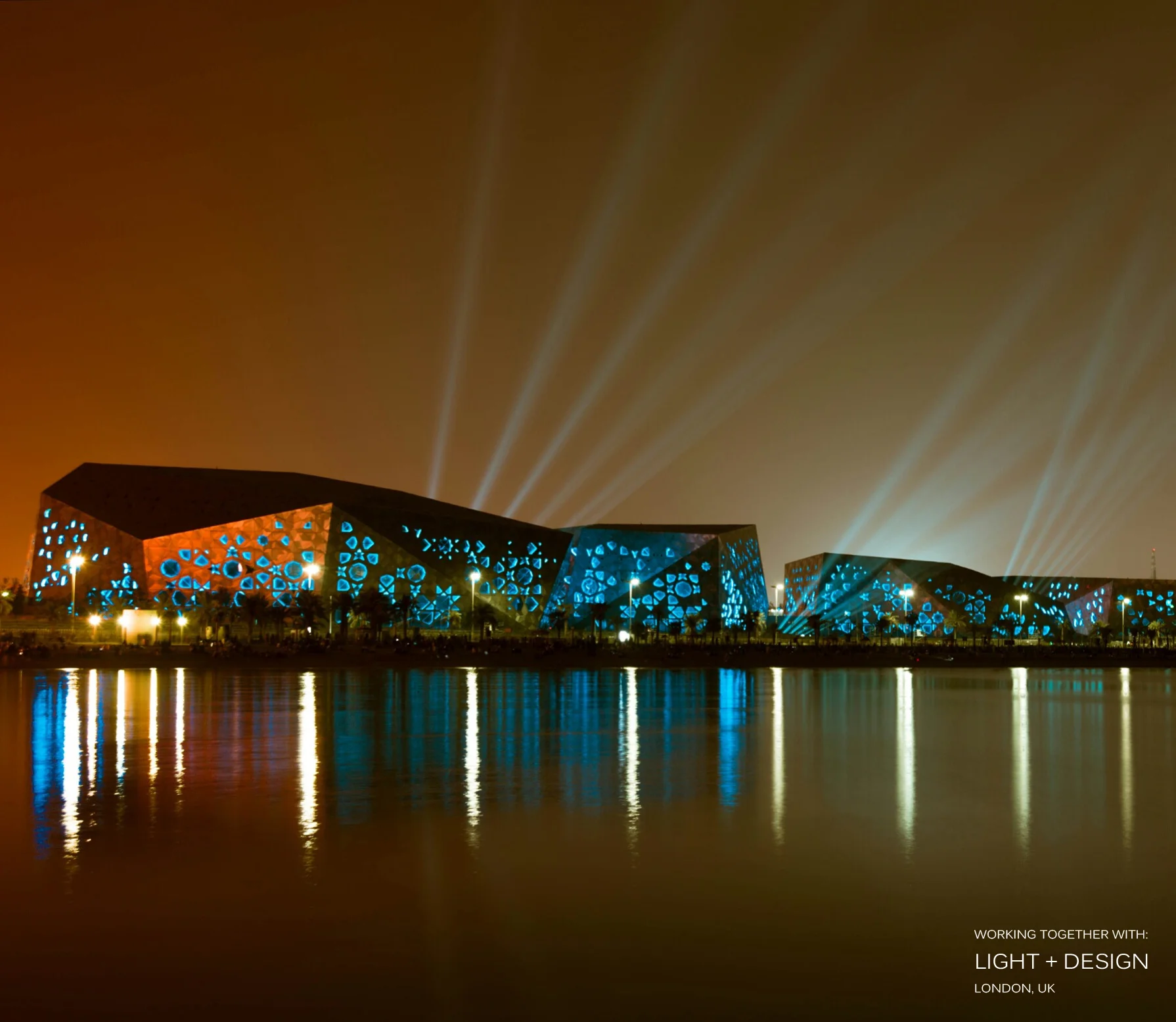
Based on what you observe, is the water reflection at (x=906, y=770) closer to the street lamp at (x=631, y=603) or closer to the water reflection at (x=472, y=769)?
the water reflection at (x=472, y=769)

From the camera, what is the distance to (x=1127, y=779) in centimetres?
1555

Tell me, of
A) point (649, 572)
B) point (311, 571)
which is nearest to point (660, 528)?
point (649, 572)

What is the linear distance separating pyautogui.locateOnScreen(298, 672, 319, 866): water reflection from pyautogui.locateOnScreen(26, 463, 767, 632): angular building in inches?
1939

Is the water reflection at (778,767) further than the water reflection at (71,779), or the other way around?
the water reflection at (778,767)

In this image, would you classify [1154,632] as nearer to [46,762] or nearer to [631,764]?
[631,764]

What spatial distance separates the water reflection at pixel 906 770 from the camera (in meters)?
Answer: 11.8

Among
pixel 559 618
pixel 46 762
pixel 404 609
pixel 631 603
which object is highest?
pixel 404 609

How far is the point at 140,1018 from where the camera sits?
673 centimetres

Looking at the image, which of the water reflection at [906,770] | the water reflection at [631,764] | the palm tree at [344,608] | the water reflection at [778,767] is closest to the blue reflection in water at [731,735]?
the water reflection at [778,767]

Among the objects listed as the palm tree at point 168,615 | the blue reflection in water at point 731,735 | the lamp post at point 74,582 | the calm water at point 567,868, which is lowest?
the blue reflection in water at point 731,735

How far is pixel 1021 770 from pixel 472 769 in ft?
24.3

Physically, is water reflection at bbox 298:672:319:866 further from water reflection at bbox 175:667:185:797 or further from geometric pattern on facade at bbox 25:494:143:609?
geometric pattern on facade at bbox 25:494:143:609

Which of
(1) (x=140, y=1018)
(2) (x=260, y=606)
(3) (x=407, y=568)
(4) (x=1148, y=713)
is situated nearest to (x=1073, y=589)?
(3) (x=407, y=568)

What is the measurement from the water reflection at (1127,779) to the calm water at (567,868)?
0.26 ft
